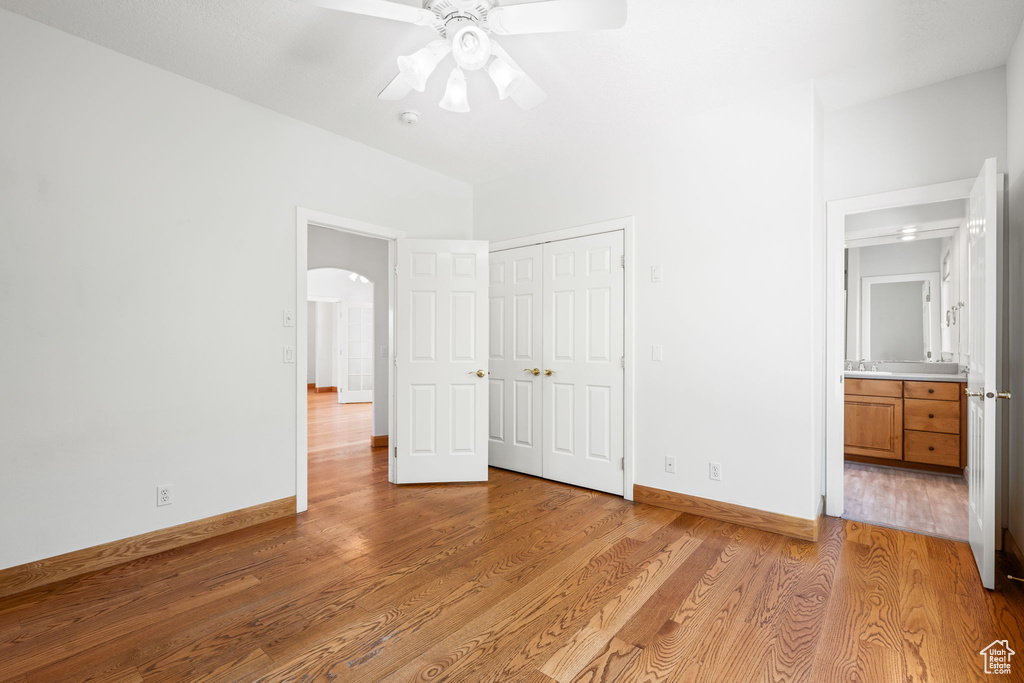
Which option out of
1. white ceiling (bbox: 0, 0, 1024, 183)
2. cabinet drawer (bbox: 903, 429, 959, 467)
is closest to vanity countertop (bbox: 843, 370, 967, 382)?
cabinet drawer (bbox: 903, 429, 959, 467)

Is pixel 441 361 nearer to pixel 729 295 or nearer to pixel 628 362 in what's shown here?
pixel 628 362

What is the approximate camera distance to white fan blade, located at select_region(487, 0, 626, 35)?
169cm

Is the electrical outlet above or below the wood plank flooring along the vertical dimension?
above

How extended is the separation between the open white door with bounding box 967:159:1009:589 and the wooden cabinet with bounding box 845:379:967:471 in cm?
201

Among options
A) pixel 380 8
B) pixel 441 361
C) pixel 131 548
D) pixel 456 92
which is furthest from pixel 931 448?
pixel 131 548

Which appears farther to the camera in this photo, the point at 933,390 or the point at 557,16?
the point at 933,390

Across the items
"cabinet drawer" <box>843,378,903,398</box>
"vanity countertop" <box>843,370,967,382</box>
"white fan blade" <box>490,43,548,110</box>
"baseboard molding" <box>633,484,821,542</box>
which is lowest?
"baseboard molding" <box>633,484,821,542</box>

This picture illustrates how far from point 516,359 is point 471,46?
2670 millimetres

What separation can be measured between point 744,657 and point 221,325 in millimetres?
3132

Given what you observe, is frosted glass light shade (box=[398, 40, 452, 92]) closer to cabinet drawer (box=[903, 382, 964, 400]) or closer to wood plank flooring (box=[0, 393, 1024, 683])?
wood plank flooring (box=[0, 393, 1024, 683])

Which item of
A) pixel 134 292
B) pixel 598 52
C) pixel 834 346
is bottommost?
pixel 834 346

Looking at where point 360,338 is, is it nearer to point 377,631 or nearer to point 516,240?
point 516,240

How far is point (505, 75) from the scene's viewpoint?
1.99 metres

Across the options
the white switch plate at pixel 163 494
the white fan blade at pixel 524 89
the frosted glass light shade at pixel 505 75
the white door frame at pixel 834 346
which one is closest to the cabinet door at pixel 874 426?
the white door frame at pixel 834 346
